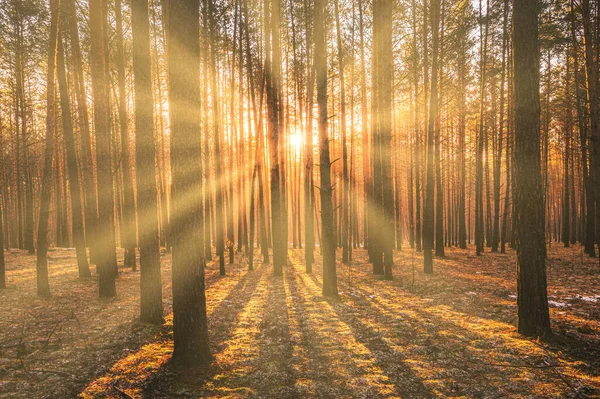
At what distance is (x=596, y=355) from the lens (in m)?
4.42

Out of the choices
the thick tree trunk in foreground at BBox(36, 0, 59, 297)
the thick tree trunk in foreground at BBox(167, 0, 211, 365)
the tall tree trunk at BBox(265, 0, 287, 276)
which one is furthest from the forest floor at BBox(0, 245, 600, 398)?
the tall tree trunk at BBox(265, 0, 287, 276)

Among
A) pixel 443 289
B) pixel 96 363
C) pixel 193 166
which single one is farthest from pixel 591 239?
pixel 96 363

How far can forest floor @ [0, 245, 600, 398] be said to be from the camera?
388 cm

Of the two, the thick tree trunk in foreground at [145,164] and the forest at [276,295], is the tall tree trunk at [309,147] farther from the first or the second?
the thick tree trunk in foreground at [145,164]

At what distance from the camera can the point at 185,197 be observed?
4.59m

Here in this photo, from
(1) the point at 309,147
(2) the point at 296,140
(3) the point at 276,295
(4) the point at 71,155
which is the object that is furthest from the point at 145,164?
(2) the point at 296,140

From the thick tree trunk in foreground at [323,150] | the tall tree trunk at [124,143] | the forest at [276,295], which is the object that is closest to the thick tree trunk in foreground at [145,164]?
the forest at [276,295]

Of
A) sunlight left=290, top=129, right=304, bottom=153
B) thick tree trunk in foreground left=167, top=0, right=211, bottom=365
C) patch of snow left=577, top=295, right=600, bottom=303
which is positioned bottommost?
patch of snow left=577, top=295, right=600, bottom=303

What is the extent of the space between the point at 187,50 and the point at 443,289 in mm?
9876

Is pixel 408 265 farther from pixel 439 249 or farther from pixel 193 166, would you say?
pixel 193 166

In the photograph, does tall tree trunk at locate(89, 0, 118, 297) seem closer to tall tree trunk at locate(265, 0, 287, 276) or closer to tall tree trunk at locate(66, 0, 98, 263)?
tall tree trunk at locate(66, 0, 98, 263)

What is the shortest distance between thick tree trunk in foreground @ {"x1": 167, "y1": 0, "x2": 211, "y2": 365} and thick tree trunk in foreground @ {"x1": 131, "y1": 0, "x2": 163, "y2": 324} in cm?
137

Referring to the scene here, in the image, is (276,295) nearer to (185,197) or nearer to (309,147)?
(185,197)

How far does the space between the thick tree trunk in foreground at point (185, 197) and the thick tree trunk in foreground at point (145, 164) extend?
1367 millimetres
